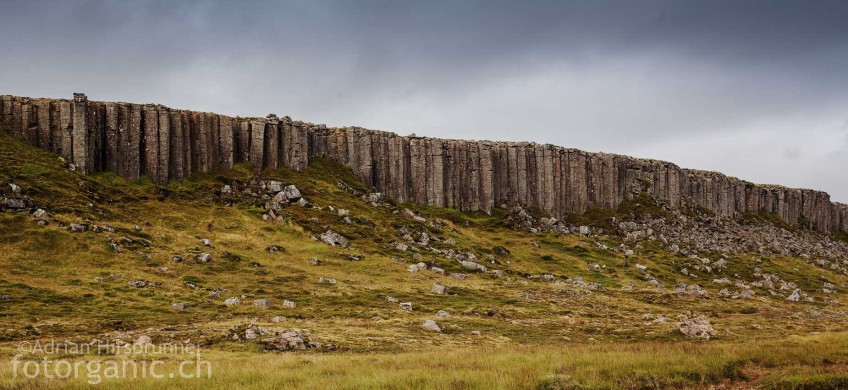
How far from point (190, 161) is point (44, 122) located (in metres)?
17.7

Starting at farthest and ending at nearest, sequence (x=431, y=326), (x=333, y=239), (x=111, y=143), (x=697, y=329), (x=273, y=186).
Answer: (x=273, y=186) < (x=111, y=143) < (x=333, y=239) < (x=697, y=329) < (x=431, y=326)

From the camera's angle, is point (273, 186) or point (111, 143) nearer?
point (111, 143)

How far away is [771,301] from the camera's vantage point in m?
67.3

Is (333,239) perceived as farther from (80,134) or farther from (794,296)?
(794,296)

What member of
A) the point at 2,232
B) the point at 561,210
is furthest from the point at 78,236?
the point at 561,210

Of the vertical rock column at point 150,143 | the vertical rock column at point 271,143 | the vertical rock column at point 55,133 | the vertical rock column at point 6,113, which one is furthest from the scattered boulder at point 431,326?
the vertical rock column at point 6,113

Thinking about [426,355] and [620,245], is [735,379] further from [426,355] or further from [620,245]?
[620,245]

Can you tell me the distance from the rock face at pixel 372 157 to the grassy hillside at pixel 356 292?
306 centimetres

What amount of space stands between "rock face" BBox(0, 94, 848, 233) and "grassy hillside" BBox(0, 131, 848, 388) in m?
3.06

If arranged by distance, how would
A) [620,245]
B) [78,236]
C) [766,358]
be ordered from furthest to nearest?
[620,245] → [78,236] → [766,358]

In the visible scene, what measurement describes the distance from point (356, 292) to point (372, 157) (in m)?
48.6

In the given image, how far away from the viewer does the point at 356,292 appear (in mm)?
52531

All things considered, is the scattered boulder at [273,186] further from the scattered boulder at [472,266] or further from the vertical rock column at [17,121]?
the vertical rock column at [17,121]

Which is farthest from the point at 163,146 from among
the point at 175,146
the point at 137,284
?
the point at 137,284
